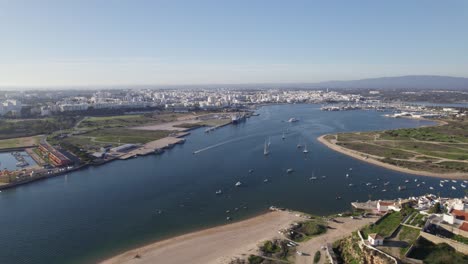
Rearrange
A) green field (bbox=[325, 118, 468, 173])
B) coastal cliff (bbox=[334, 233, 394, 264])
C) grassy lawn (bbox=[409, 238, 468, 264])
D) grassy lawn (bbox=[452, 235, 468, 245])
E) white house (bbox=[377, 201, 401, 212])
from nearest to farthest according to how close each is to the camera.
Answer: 1. grassy lawn (bbox=[409, 238, 468, 264])
2. coastal cliff (bbox=[334, 233, 394, 264])
3. grassy lawn (bbox=[452, 235, 468, 245])
4. white house (bbox=[377, 201, 401, 212])
5. green field (bbox=[325, 118, 468, 173])

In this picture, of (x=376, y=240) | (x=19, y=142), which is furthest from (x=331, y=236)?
(x=19, y=142)

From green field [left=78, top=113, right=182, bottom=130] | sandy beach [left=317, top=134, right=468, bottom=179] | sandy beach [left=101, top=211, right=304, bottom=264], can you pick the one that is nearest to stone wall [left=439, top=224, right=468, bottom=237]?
sandy beach [left=101, top=211, right=304, bottom=264]

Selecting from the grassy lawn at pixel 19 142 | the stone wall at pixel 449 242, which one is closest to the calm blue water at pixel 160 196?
the stone wall at pixel 449 242

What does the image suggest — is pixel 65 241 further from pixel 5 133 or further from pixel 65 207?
pixel 5 133

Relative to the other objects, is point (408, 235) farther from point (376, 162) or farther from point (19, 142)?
point (19, 142)

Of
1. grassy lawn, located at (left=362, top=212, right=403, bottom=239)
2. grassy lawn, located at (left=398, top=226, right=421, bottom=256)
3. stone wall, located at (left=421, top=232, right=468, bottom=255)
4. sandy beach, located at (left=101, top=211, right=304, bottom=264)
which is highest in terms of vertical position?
stone wall, located at (left=421, top=232, right=468, bottom=255)

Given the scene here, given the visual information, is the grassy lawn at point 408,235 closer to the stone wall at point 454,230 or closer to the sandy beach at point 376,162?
the stone wall at point 454,230

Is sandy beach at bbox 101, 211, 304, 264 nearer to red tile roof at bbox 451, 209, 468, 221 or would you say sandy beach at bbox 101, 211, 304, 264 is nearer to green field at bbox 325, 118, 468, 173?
red tile roof at bbox 451, 209, 468, 221
